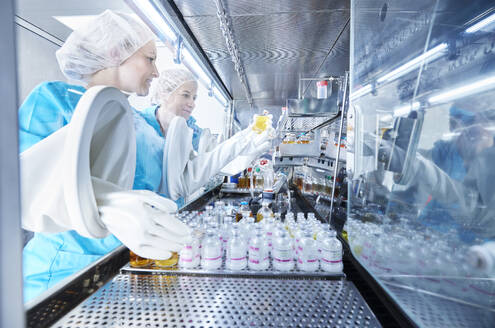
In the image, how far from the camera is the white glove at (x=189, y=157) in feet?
5.79

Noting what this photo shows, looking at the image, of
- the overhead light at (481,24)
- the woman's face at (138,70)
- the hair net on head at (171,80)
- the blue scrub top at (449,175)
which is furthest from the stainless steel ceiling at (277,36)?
the blue scrub top at (449,175)

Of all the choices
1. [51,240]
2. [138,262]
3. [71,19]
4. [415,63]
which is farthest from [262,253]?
[71,19]

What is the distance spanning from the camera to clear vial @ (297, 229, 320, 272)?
99cm

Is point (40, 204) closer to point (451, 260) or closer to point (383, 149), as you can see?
point (451, 260)

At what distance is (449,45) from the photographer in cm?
97

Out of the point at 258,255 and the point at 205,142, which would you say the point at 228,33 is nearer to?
the point at 205,142

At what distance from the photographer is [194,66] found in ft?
9.62

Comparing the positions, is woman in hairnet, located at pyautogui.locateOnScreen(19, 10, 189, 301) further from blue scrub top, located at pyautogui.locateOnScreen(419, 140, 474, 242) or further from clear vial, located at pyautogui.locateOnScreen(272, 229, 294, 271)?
blue scrub top, located at pyautogui.locateOnScreen(419, 140, 474, 242)

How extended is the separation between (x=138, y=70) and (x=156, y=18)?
0.73 m

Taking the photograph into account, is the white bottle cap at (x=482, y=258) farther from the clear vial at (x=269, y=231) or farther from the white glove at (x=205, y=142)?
the white glove at (x=205, y=142)

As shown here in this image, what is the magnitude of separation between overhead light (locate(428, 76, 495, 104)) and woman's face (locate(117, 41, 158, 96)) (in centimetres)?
159

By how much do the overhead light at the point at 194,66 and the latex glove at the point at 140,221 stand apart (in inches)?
90.5

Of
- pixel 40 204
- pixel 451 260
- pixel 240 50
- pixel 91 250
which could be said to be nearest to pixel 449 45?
pixel 451 260

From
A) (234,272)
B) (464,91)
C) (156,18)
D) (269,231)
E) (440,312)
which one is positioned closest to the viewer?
(440,312)
